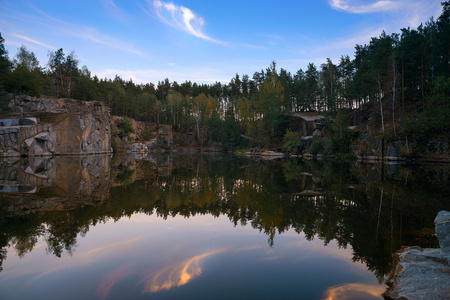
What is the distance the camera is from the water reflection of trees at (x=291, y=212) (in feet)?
21.0

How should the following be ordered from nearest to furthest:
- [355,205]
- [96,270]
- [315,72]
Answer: [96,270], [355,205], [315,72]

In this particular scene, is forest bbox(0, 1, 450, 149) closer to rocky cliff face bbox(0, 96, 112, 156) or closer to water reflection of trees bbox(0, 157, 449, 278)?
rocky cliff face bbox(0, 96, 112, 156)

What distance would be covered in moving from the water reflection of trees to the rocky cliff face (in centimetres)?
3237

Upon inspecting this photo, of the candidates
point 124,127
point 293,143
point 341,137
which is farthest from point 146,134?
point 341,137

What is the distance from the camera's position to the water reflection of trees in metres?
6.40

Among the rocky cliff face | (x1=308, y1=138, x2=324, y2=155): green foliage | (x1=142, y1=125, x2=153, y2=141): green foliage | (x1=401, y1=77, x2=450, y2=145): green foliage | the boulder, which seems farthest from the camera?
(x1=142, y1=125, x2=153, y2=141): green foliage

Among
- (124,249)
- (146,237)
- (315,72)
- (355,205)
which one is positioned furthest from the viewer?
(315,72)

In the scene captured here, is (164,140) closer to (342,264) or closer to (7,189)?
(7,189)

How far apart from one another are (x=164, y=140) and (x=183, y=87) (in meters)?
33.6

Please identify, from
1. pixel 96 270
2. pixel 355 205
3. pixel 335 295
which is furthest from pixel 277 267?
pixel 355 205

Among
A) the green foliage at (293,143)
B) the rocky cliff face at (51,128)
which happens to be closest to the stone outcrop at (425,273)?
the rocky cliff face at (51,128)

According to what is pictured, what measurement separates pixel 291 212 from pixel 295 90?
7181 centimetres

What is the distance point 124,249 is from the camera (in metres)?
6.08

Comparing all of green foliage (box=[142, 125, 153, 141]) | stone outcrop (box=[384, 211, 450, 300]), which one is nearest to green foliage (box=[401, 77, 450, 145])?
stone outcrop (box=[384, 211, 450, 300])
